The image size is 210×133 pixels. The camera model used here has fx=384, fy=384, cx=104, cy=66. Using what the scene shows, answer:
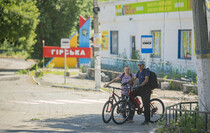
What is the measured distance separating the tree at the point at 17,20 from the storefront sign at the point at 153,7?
26.2 feet

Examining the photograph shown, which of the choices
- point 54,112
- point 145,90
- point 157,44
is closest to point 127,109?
point 145,90

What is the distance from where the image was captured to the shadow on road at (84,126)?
34.0ft

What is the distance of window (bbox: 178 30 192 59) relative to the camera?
2271 centimetres

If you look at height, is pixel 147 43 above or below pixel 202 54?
above

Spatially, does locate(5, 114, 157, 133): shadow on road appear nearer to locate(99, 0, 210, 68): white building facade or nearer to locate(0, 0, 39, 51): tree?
locate(99, 0, 210, 68): white building facade

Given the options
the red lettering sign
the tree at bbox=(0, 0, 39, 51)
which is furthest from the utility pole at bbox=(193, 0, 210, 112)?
the tree at bbox=(0, 0, 39, 51)

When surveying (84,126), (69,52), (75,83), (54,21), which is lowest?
(84,126)

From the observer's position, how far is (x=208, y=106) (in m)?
8.89

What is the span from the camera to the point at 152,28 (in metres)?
25.1

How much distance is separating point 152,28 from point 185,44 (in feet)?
9.56

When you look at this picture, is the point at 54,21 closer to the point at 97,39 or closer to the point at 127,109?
the point at 97,39

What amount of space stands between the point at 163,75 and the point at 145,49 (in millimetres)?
4387

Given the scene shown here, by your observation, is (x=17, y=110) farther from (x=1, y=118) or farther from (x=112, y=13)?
(x=112, y=13)

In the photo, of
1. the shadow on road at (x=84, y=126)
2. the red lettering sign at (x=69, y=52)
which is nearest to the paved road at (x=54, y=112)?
the shadow on road at (x=84, y=126)
